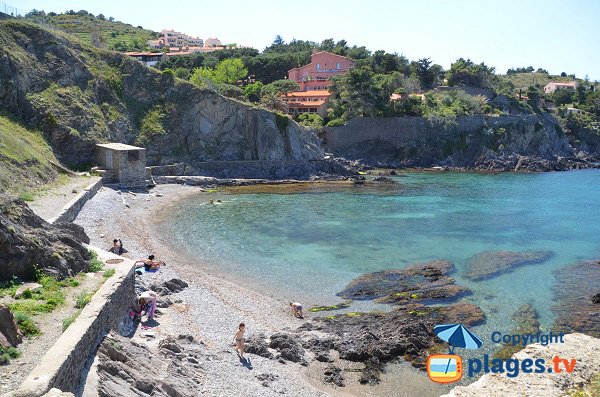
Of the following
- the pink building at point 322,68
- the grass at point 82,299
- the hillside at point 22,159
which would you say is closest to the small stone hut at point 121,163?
the hillside at point 22,159

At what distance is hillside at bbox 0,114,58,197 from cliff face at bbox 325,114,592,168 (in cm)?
3695

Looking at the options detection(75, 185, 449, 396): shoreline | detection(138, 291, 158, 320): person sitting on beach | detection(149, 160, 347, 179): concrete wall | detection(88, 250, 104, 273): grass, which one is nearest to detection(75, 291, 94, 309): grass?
detection(88, 250, 104, 273): grass

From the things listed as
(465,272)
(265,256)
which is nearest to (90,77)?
(265,256)

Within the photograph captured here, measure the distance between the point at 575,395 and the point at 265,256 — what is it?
58.8 feet

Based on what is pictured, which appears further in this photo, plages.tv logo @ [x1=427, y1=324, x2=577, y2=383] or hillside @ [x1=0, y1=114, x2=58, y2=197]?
hillside @ [x1=0, y1=114, x2=58, y2=197]

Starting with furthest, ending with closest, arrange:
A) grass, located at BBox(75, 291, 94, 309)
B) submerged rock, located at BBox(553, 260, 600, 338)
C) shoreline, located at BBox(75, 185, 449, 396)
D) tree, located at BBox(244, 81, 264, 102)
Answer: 1. tree, located at BBox(244, 81, 264, 102)
2. submerged rock, located at BBox(553, 260, 600, 338)
3. shoreline, located at BBox(75, 185, 449, 396)
4. grass, located at BBox(75, 291, 94, 309)

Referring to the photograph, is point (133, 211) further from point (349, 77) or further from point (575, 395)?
point (349, 77)

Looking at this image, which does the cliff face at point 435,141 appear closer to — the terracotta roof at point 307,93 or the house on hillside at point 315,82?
the house on hillside at point 315,82

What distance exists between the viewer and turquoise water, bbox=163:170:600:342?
80.0 feet

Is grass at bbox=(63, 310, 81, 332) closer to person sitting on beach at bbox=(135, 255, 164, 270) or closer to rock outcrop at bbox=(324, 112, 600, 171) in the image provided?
person sitting on beach at bbox=(135, 255, 164, 270)

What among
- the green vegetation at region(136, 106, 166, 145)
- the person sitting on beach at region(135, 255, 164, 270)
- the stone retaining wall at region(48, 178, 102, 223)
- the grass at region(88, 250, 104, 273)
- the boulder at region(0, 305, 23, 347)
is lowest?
the person sitting on beach at region(135, 255, 164, 270)

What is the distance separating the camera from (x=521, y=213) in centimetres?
4331

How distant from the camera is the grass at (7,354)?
33.8ft

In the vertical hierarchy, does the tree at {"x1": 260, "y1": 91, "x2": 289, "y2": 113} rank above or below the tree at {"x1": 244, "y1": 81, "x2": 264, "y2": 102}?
below
